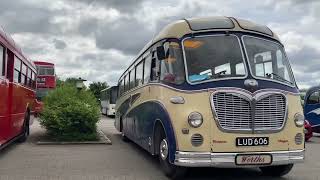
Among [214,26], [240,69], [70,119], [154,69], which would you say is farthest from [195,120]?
[70,119]

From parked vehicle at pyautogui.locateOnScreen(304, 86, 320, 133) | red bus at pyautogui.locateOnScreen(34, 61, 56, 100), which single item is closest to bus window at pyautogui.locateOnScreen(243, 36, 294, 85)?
parked vehicle at pyautogui.locateOnScreen(304, 86, 320, 133)

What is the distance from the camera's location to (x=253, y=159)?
923 cm

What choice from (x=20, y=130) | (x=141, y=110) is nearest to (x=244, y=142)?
(x=141, y=110)

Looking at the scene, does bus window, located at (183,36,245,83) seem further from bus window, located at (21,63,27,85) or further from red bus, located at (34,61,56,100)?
red bus, located at (34,61,56,100)

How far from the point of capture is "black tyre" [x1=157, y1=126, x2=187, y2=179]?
9.77 meters

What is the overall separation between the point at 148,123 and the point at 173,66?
2185 mm

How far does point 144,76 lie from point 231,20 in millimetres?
3544

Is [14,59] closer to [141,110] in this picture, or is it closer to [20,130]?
[20,130]

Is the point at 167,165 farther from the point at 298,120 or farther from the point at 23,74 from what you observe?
the point at 23,74

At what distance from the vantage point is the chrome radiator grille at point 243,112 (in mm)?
9352

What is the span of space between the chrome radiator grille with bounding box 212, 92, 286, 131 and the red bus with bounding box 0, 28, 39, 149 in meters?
5.18

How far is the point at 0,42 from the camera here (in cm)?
1197

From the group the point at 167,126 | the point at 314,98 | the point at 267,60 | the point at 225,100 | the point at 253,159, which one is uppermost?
the point at 267,60

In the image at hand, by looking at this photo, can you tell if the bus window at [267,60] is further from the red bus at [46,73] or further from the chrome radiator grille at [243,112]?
the red bus at [46,73]
